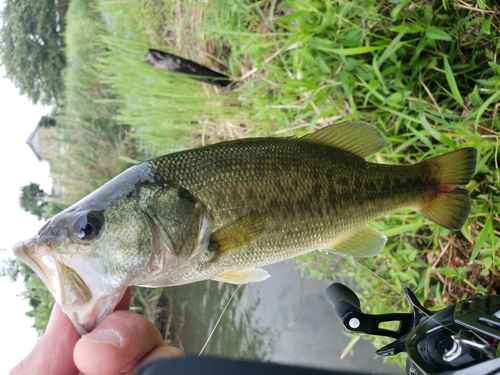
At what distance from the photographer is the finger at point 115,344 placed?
1.21 metres

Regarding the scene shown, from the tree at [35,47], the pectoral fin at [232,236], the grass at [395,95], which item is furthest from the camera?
the tree at [35,47]

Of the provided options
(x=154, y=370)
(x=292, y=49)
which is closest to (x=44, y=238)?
(x=154, y=370)

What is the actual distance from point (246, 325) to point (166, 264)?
3.31 metres

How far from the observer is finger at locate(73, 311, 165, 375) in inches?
47.7

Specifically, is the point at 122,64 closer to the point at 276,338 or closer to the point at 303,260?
the point at 303,260

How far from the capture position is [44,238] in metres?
1.18

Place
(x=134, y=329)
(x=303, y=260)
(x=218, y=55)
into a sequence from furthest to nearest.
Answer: (x=218, y=55) → (x=303, y=260) → (x=134, y=329)

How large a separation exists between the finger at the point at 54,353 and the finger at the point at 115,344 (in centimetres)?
26

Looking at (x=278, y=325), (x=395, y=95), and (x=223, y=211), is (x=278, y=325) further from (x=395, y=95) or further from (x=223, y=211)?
(x=223, y=211)

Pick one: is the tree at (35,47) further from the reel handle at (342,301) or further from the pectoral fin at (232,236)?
the reel handle at (342,301)

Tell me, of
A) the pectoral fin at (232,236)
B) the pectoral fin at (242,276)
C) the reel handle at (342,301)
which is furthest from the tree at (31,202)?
the reel handle at (342,301)

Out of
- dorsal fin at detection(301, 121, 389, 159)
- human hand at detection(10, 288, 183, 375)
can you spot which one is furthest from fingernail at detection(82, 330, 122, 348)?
dorsal fin at detection(301, 121, 389, 159)

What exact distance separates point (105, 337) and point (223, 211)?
24.1 inches

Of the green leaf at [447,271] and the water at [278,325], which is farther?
the water at [278,325]
